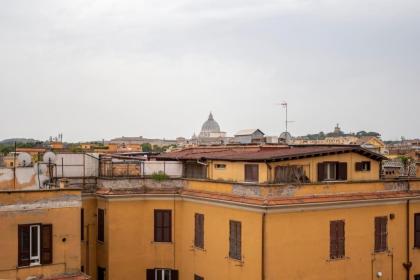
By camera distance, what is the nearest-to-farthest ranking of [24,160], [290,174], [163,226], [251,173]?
[290,174] < [251,173] < [24,160] < [163,226]

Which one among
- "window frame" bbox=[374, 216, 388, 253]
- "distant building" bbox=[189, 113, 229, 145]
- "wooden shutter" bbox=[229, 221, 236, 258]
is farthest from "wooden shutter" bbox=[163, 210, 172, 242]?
"distant building" bbox=[189, 113, 229, 145]

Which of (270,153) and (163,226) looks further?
(163,226)

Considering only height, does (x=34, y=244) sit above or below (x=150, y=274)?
above

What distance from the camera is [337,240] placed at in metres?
22.8

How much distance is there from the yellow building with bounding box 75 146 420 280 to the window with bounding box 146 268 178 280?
0.05 meters

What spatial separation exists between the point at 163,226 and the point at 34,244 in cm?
734

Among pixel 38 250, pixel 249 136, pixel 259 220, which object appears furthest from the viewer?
pixel 249 136

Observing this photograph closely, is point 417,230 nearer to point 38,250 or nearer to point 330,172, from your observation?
point 330,172

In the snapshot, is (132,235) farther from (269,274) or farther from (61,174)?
(269,274)

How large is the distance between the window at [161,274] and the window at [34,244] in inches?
269

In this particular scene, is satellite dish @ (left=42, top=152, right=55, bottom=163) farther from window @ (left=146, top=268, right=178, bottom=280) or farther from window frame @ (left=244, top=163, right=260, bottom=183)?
window frame @ (left=244, top=163, right=260, bottom=183)

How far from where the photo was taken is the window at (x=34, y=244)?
780 inches

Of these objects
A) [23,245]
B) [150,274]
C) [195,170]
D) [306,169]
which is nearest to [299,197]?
[306,169]

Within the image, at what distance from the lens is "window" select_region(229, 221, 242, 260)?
22.2 metres
